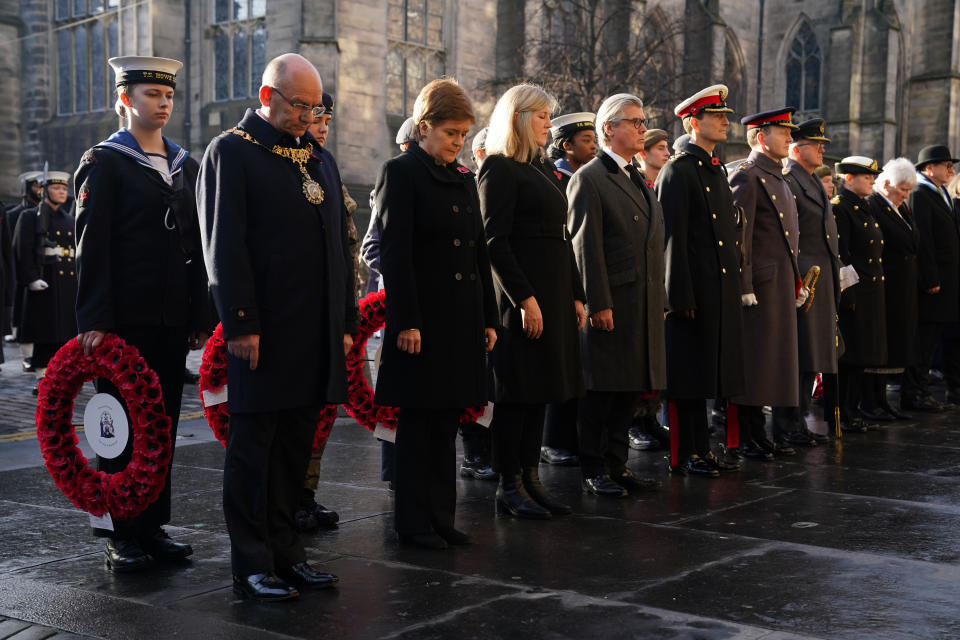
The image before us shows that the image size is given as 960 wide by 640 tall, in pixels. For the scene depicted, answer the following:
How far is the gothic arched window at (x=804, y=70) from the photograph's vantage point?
38.3m

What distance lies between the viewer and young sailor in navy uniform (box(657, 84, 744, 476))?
24.4ft

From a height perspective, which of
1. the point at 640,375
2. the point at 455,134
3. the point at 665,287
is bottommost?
the point at 640,375

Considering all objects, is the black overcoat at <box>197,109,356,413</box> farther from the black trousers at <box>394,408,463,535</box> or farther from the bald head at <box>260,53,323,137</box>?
the black trousers at <box>394,408,463,535</box>

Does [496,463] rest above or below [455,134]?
below

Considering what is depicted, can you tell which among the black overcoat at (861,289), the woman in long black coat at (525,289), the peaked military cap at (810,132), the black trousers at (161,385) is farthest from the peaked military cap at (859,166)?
the black trousers at (161,385)

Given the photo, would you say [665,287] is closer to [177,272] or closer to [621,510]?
[621,510]

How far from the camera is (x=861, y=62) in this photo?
36.2 m

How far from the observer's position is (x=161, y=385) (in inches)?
212

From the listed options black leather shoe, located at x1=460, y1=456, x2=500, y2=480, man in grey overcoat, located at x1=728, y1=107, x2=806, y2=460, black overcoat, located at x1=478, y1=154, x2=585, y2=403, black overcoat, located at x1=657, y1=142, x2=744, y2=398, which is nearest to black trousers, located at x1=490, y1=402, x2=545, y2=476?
black overcoat, located at x1=478, y1=154, x2=585, y2=403

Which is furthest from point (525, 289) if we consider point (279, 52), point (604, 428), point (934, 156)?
point (279, 52)

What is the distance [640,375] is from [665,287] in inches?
28.0

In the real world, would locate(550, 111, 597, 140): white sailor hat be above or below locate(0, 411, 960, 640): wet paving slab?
above

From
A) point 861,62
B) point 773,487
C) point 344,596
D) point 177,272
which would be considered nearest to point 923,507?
point 773,487

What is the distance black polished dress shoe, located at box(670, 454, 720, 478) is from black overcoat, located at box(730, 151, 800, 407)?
792mm
